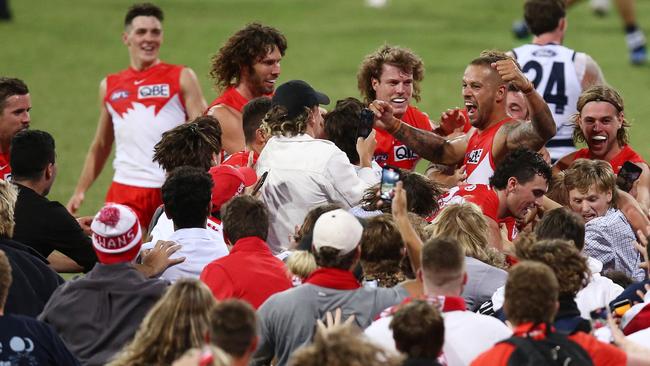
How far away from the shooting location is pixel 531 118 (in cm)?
907

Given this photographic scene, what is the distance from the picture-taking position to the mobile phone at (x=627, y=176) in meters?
9.49

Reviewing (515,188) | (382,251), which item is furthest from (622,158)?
(382,251)

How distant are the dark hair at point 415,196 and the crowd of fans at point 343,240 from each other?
13 millimetres

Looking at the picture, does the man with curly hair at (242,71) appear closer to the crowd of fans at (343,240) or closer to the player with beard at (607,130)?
the crowd of fans at (343,240)

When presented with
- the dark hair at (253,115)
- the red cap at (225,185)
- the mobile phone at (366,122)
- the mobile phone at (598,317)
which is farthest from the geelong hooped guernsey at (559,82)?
the mobile phone at (598,317)

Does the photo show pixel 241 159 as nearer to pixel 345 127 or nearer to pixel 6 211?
pixel 345 127

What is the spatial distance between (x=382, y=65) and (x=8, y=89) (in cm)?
290

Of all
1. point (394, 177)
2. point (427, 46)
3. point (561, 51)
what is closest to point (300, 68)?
point (427, 46)

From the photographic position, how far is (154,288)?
21.8 ft

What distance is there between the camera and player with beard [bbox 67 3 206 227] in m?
11.8

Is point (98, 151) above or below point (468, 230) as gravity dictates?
below

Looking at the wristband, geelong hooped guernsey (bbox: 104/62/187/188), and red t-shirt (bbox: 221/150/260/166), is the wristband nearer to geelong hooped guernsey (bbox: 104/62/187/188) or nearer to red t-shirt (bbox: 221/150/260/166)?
red t-shirt (bbox: 221/150/260/166)

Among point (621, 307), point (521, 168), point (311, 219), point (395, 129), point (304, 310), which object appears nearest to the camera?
point (304, 310)

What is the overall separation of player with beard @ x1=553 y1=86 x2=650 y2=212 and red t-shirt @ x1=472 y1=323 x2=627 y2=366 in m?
3.96
